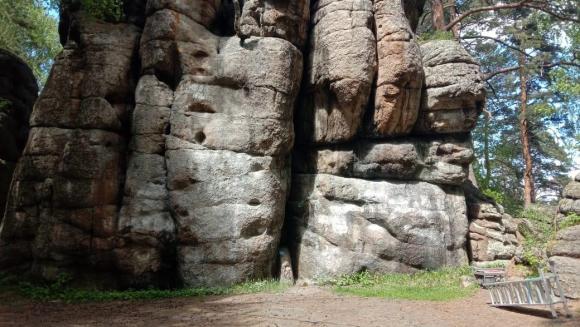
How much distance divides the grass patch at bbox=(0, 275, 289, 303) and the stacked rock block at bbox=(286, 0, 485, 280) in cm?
267

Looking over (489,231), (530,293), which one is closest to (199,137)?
Answer: (530,293)

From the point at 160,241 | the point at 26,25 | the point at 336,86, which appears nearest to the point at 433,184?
the point at 336,86

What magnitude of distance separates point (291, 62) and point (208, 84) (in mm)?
2821

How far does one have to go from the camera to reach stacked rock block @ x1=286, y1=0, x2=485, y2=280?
13.4 metres

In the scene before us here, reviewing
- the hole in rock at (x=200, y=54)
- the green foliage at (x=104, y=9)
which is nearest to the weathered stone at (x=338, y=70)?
the hole in rock at (x=200, y=54)

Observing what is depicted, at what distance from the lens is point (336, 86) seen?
13836 millimetres

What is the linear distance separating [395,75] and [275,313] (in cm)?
893

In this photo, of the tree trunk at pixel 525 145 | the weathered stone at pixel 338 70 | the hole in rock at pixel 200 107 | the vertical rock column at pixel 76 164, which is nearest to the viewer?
the vertical rock column at pixel 76 164

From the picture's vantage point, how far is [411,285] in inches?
458

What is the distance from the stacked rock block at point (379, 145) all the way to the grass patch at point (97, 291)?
2672mm

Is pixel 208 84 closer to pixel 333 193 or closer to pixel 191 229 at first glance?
pixel 191 229

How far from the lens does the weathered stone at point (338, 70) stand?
13695mm

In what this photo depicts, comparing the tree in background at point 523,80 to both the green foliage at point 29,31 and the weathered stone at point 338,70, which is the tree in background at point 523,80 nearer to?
the weathered stone at point 338,70

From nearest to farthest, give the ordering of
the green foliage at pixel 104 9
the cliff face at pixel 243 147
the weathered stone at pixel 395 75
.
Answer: the cliff face at pixel 243 147 → the green foliage at pixel 104 9 → the weathered stone at pixel 395 75
